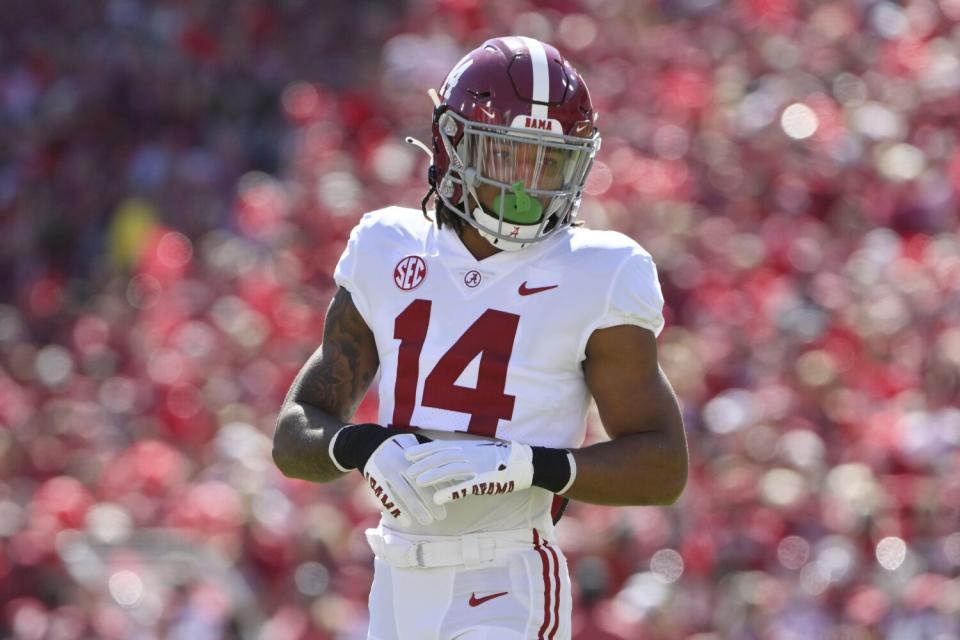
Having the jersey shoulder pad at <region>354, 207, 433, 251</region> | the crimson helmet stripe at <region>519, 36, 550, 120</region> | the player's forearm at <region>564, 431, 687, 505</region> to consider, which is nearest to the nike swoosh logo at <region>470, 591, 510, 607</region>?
the player's forearm at <region>564, 431, 687, 505</region>

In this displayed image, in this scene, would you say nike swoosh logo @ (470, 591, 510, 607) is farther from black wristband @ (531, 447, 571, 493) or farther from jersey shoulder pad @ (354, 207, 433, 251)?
jersey shoulder pad @ (354, 207, 433, 251)

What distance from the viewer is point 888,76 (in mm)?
9125

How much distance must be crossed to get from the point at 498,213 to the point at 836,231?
5.55 metres

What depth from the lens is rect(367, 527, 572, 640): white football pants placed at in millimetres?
2773

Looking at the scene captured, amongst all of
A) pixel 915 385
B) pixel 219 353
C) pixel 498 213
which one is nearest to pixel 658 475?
pixel 498 213

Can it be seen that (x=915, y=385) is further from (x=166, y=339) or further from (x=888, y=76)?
(x=166, y=339)

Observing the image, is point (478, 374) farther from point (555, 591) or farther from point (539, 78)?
point (539, 78)

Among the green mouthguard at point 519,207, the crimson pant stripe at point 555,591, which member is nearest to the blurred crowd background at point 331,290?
the crimson pant stripe at point 555,591

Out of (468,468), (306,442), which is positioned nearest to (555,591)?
(468,468)

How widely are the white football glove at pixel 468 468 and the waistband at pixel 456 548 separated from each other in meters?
0.17

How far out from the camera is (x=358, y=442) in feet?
9.02

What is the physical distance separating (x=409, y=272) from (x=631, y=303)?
1.34 ft

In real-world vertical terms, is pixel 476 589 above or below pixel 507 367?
below

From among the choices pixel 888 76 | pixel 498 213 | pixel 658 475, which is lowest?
pixel 888 76
